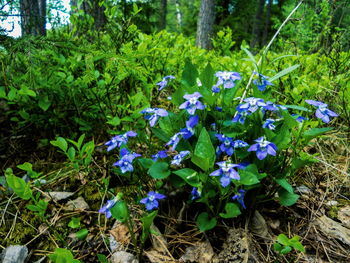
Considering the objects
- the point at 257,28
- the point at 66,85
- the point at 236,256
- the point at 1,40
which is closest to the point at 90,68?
the point at 66,85

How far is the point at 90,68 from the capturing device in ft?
6.73

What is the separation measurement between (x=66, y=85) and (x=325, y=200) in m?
2.03

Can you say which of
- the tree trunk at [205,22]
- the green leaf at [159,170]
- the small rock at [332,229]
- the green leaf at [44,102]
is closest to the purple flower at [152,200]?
the green leaf at [159,170]

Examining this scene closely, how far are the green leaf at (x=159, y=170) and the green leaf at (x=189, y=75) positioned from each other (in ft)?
1.65

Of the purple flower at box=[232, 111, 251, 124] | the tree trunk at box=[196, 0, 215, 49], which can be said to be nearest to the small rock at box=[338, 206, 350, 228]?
the purple flower at box=[232, 111, 251, 124]

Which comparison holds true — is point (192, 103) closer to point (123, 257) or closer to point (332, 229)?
point (123, 257)

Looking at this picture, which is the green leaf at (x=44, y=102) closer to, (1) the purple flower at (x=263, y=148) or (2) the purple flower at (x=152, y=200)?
(2) the purple flower at (x=152, y=200)

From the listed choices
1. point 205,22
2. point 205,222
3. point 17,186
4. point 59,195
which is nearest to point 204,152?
point 205,222

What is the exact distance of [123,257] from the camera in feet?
4.61

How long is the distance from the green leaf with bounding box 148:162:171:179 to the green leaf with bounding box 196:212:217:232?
292 mm

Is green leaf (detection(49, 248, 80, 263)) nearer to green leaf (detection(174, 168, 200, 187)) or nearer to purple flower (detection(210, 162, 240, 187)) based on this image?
green leaf (detection(174, 168, 200, 187))

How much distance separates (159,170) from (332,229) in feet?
3.58

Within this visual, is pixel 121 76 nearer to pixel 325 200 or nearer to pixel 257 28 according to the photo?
pixel 325 200

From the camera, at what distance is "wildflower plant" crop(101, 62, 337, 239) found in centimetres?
134
